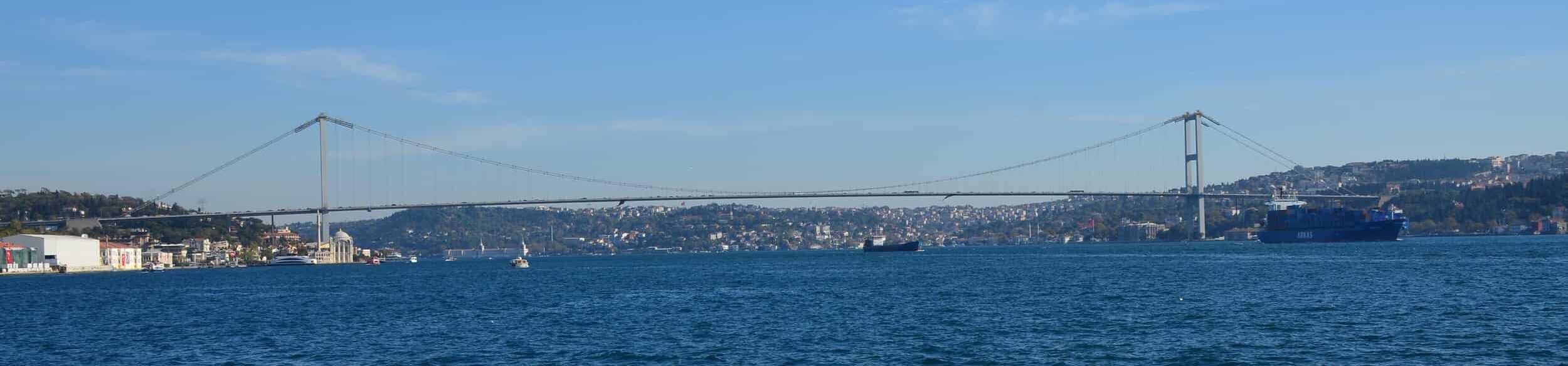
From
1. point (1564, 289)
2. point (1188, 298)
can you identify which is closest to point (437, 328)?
point (1188, 298)

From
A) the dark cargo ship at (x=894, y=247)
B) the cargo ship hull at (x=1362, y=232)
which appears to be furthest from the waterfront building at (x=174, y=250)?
the cargo ship hull at (x=1362, y=232)

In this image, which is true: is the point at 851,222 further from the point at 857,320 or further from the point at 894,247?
the point at 857,320

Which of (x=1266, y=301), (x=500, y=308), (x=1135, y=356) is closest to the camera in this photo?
(x=1135, y=356)

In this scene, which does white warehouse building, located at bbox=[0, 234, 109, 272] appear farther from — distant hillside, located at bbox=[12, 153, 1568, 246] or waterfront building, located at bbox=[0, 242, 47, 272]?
distant hillside, located at bbox=[12, 153, 1568, 246]

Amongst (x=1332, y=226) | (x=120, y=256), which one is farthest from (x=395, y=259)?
(x=1332, y=226)

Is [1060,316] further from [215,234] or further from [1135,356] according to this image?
[215,234]
